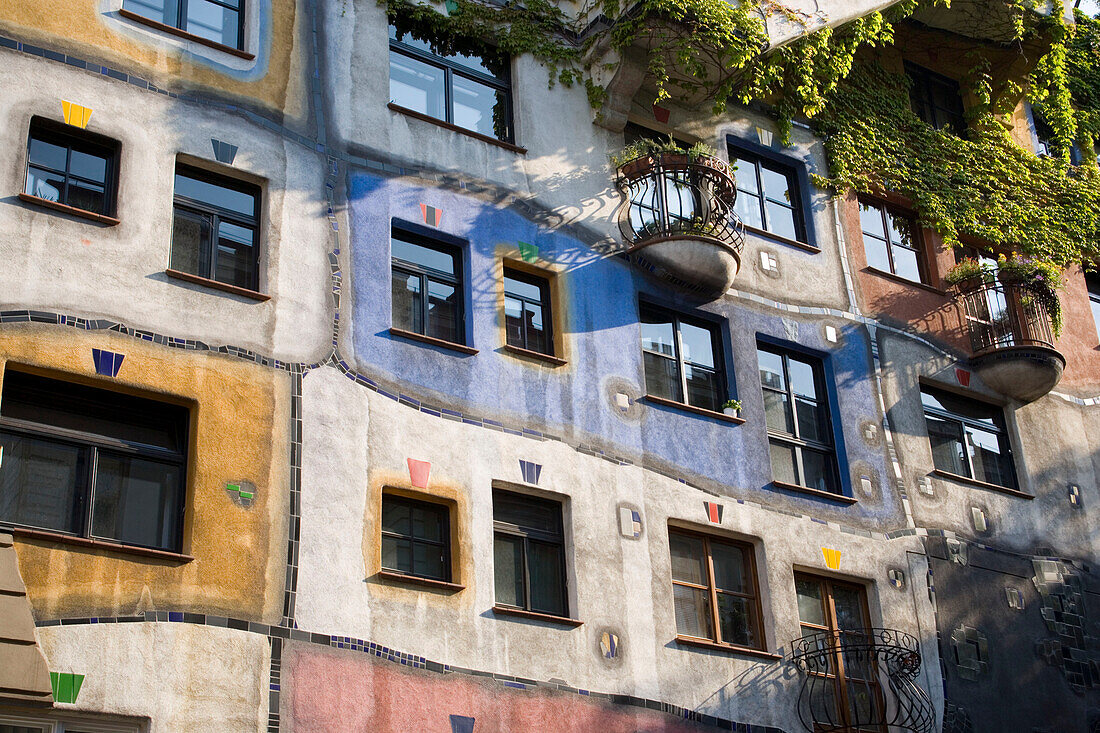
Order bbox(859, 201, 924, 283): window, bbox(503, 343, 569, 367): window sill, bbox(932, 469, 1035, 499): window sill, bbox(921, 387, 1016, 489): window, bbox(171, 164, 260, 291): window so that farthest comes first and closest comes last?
1. bbox(859, 201, 924, 283): window
2. bbox(921, 387, 1016, 489): window
3. bbox(932, 469, 1035, 499): window sill
4. bbox(503, 343, 569, 367): window sill
5. bbox(171, 164, 260, 291): window

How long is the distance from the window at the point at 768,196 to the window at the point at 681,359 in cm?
228

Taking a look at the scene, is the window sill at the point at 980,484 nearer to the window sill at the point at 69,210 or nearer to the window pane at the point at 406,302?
the window pane at the point at 406,302

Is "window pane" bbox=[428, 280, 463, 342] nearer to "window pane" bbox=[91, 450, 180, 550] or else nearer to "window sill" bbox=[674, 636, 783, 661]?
"window pane" bbox=[91, 450, 180, 550]

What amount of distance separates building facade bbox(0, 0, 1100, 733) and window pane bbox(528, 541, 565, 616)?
0.06 meters

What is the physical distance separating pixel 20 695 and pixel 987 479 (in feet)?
46.9

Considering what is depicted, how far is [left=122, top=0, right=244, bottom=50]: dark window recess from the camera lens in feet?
51.8

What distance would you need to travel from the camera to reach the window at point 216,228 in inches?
579

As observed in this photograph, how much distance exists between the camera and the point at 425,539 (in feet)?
48.8

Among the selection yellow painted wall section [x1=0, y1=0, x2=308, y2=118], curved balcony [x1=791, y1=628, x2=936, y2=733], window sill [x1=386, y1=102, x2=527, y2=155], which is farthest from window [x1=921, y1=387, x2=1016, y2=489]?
yellow painted wall section [x1=0, y1=0, x2=308, y2=118]

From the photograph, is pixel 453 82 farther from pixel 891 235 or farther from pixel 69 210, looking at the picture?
pixel 891 235

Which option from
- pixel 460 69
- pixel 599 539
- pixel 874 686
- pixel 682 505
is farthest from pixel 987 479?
pixel 460 69

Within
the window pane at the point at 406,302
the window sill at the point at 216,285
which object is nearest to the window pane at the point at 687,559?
the window pane at the point at 406,302

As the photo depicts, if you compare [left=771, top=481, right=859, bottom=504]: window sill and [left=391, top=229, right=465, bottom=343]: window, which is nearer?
[left=391, top=229, right=465, bottom=343]: window

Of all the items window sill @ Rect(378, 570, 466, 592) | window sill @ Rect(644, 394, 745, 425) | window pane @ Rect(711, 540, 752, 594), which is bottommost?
window sill @ Rect(378, 570, 466, 592)
